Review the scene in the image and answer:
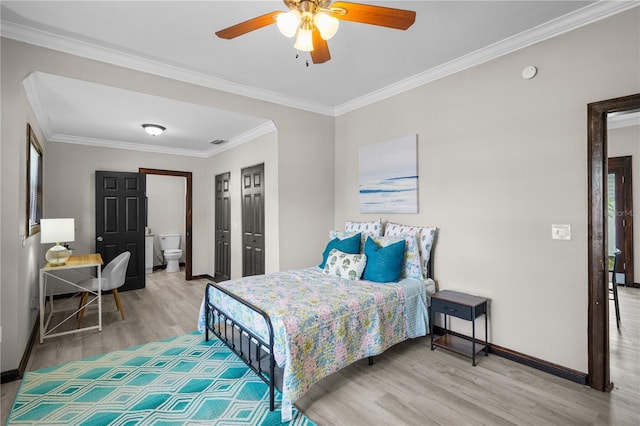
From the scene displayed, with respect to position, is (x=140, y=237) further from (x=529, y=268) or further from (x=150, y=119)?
(x=529, y=268)

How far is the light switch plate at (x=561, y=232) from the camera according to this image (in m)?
2.54

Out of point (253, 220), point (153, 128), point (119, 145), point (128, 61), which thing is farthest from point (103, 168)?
point (128, 61)

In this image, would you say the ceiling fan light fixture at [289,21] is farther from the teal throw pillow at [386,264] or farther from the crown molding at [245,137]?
the crown molding at [245,137]

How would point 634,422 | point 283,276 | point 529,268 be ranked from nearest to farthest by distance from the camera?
point 634,422
point 529,268
point 283,276

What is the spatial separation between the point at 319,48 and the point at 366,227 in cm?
232

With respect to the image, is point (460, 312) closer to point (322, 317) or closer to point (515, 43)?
point (322, 317)

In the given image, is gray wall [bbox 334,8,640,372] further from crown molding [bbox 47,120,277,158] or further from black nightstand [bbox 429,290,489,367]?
crown molding [bbox 47,120,277,158]

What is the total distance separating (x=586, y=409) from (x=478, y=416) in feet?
2.52

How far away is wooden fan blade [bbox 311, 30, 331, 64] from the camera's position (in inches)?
79.7

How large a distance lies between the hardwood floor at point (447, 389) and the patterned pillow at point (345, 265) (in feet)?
2.65

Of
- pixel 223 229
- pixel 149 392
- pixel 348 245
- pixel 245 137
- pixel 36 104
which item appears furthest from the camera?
pixel 223 229

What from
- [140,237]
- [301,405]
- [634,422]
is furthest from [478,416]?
[140,237]

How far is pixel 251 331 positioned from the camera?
2438 mm

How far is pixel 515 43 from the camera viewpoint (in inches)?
109
